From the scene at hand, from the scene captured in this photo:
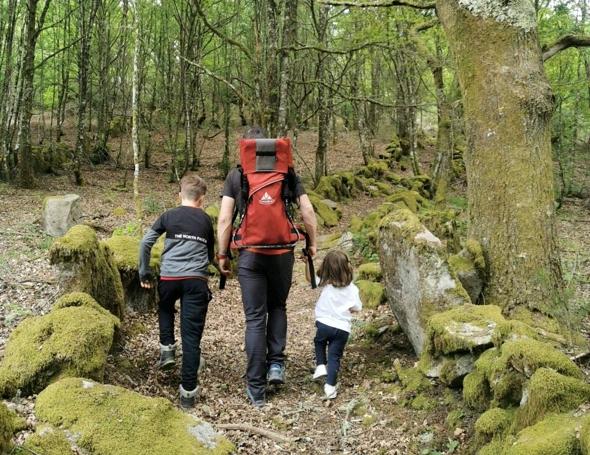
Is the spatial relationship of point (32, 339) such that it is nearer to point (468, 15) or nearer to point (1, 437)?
point (1, 437)

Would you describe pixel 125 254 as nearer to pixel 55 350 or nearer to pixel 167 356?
pixel 167 356

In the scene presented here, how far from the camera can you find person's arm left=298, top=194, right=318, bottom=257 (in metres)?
4.75

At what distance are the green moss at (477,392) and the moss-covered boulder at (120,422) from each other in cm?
169

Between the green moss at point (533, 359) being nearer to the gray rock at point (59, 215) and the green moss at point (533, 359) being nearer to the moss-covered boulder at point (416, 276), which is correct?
the moss-covered boulder at point (416, 276)

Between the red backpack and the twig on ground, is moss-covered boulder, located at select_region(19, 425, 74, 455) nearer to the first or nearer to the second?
the twig on ground

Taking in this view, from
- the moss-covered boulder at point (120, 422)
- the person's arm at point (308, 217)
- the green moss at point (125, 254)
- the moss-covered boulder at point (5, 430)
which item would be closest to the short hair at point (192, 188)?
the person's arm at point (308, 217)

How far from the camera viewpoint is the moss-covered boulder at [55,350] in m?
3.69

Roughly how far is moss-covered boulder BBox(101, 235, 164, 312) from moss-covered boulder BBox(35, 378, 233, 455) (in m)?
3.07

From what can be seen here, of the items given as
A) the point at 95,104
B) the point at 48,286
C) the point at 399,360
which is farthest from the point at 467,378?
the point at 95,104

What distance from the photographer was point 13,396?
3.60 metres

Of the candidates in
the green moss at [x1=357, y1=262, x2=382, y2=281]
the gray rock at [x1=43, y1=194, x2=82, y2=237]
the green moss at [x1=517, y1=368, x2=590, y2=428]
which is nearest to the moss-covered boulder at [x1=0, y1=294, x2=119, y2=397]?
the green moss at [x1=517, y1=368, x2=590, y2=428]

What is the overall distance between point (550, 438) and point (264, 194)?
2777 millimetres

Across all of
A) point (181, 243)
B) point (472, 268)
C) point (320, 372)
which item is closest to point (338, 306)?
point (320, 372)

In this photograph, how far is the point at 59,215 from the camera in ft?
34.6
